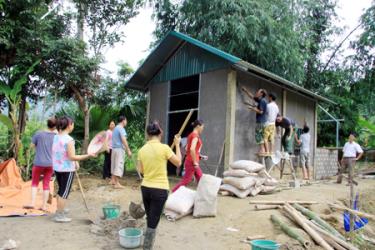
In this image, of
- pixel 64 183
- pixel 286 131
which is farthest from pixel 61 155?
pixel 286 131

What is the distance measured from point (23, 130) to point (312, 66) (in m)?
15.5

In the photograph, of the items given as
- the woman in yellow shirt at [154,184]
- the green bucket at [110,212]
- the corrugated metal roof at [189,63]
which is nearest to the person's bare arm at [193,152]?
the green bucket at [110,212]

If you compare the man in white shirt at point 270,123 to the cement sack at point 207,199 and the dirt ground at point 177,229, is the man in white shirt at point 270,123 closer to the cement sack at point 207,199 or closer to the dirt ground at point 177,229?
the dirt ground at point 177,229

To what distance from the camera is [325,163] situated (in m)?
12.1

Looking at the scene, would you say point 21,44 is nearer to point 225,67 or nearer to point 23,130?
point 23,130

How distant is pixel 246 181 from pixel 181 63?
4.54m

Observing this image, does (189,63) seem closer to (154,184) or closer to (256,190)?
(256,190)

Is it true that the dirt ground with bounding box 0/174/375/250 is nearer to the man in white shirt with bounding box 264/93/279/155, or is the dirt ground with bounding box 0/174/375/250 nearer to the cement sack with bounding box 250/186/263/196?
the cement sack with bounding box 250/186/263/196

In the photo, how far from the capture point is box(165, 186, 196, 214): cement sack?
5637mm

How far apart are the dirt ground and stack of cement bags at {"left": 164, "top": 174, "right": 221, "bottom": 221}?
0.11m

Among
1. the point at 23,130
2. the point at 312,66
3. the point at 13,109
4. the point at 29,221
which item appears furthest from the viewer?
the point at 312,66

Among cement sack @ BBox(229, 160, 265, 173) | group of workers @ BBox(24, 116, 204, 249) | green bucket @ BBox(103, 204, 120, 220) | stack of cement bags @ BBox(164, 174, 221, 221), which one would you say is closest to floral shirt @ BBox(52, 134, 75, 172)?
group of workers @ BBox(24, 116, 204, 249)

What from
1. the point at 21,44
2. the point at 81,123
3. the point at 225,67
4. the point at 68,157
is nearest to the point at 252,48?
the point at 225,67

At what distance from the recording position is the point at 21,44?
902cm
